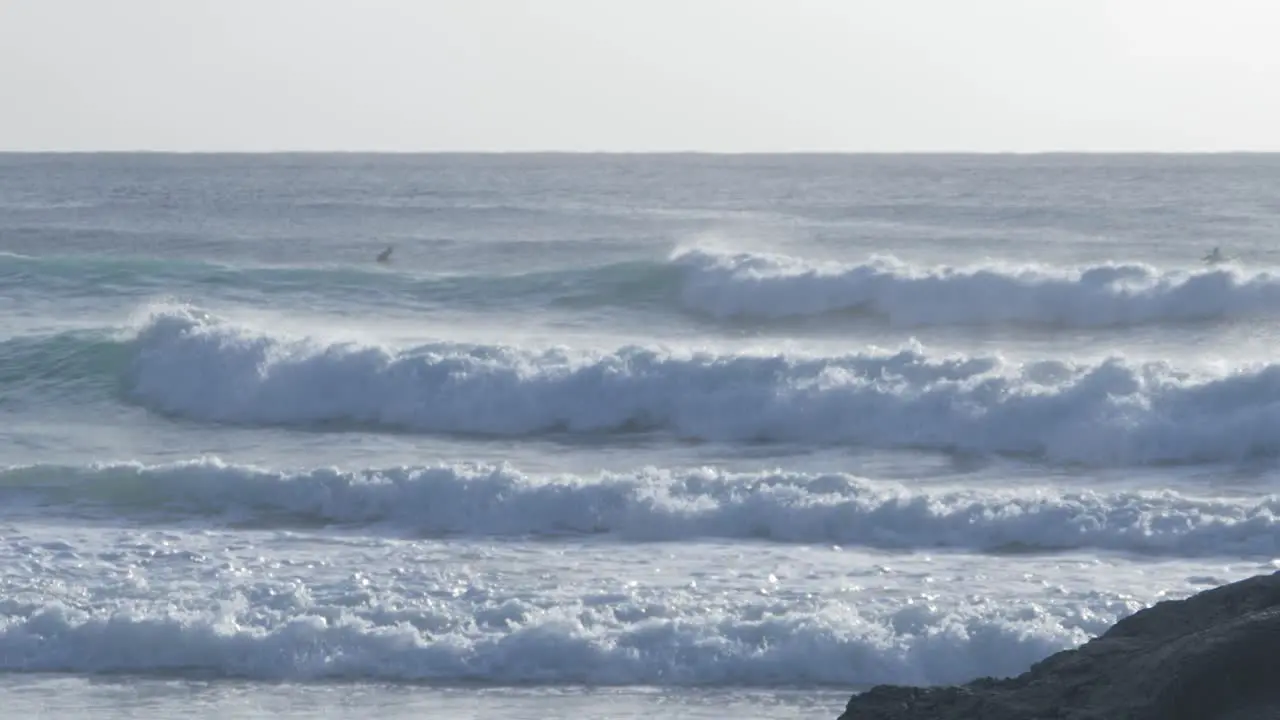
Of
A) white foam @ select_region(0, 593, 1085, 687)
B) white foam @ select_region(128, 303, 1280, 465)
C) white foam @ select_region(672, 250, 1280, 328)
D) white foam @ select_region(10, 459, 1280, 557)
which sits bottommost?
white foam @ select_region(0, 593, 1085, 687)

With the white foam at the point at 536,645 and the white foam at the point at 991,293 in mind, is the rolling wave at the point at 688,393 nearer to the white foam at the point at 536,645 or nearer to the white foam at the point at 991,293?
the white foam at the point at 991,293

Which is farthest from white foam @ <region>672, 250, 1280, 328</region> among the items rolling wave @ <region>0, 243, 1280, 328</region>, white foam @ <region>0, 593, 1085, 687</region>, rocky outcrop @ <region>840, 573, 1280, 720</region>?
rocky outcrop @ <region>840, 573, 1280, 720</region>

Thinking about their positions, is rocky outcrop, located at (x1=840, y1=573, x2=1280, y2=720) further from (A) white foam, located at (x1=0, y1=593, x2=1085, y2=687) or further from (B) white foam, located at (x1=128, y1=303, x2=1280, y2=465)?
(B) white foam, located at (x1=128, y1=303, x2=1280, y2=465)

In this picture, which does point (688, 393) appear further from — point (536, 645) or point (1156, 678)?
point (1156, 678)

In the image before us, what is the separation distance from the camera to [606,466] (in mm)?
16844

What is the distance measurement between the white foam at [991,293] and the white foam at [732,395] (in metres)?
5.73

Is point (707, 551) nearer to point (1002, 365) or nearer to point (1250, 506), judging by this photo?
point (1250, 506)

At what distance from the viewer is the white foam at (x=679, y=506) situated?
13195 millimetres

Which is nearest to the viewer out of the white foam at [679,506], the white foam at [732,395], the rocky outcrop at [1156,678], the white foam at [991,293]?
the rocky outcrop at [1156,678]

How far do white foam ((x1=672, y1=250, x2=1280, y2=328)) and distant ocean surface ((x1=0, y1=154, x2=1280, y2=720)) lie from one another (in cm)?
6

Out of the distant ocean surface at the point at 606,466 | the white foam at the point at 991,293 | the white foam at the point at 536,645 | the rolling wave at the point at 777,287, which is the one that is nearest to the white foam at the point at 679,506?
the distant ocean surface at the point at 606,466

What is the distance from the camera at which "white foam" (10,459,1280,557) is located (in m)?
13.2

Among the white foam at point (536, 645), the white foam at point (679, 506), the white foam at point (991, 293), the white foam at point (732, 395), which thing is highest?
the white foam at point (991, 293)

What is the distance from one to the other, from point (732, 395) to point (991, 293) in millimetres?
7866
